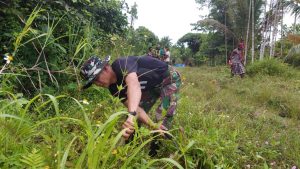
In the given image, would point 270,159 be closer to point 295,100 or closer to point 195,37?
point 295,100

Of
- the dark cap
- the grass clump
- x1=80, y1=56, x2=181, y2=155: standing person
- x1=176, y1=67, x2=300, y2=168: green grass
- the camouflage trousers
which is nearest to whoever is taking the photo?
x1=80, y1=56, x2=181, y2=155: standing person

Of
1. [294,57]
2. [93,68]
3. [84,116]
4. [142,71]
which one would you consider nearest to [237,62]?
[294,57]

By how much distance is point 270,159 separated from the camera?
3.06 meters

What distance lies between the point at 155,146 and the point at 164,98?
0.45 meters

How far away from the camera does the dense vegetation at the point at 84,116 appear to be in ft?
5.40

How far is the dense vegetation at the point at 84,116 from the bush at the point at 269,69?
5.20 meters

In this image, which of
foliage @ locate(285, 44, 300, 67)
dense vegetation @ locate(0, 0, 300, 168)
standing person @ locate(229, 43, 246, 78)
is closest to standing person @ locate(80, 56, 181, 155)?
dense vegetation @ locate(0, 0, 300, 168)

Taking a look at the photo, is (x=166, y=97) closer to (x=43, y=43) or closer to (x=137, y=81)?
(x=137, y=81)

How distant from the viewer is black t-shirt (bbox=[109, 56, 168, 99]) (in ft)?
7.93

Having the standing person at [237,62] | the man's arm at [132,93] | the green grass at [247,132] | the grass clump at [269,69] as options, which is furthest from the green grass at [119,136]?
the grass clump at [269,69]

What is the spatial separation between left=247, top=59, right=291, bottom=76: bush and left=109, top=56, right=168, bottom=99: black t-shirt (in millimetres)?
9235

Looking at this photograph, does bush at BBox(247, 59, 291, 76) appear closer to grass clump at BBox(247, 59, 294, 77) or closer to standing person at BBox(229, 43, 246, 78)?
grass clump at BBox(247, 59, 294, 77)

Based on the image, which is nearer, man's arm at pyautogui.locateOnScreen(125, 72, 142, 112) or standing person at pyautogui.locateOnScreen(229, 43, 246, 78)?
man's arm at pyautogui.locateOnScreen(125, 72, 142, 112)

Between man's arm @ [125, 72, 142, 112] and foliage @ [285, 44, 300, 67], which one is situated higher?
man's arm @ [125, 72, 142, 112]
